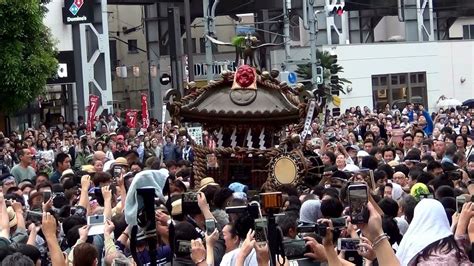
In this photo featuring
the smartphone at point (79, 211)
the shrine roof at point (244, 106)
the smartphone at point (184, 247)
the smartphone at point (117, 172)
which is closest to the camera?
the smartphone at point (184, 247)

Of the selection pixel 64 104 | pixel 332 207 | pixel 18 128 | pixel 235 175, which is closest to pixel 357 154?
pixel 235 175

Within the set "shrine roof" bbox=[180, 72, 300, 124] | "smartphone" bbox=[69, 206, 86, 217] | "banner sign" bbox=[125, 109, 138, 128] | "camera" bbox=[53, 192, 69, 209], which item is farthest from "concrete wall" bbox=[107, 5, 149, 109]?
"smartphone" bbox=[69, 206, 86, 217]

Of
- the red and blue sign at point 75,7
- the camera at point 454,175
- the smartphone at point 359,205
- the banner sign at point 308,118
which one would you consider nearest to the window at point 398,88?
the red and blue sign at point 75,7

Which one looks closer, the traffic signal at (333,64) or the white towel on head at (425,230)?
the white towel on head at (425,230)

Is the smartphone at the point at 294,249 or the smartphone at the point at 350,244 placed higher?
the smartphone at the point at 350,244

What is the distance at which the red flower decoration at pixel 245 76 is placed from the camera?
20.3m

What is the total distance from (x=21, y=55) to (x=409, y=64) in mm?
26288

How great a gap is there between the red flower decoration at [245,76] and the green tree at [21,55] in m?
12.7

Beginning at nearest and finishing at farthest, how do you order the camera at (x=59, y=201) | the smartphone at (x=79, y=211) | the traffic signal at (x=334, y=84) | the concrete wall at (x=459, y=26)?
the smartphone at (x=79, y=211) < the camera at (x=59, y=201) < the traffic signal at (x=334, y=84) < the concrete wall at (x=459, y=26)

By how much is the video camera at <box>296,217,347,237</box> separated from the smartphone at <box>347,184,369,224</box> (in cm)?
72

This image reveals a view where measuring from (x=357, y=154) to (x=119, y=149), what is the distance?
693cm

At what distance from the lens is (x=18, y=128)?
144 ft

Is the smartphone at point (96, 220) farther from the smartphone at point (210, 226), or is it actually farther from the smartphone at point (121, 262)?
the smartphone at point (121, 262)

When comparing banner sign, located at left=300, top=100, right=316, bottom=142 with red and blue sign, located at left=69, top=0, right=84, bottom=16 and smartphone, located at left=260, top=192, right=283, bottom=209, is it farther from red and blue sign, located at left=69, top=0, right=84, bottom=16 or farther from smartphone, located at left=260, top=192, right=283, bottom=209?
red and blue sign, located at left=69, top=0, right=84, bottom=16
